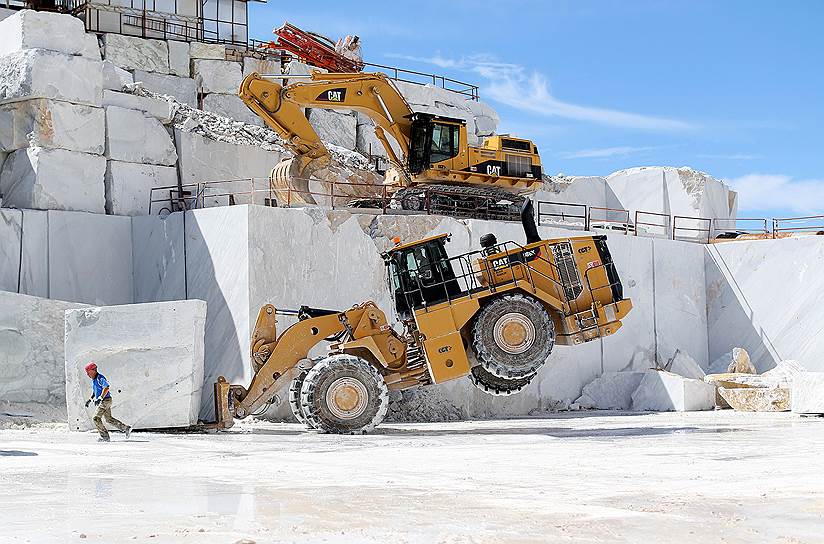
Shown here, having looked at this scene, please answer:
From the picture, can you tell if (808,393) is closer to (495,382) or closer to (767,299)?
(495,382)

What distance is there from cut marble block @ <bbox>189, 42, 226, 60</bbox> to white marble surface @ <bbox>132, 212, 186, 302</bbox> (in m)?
10.8

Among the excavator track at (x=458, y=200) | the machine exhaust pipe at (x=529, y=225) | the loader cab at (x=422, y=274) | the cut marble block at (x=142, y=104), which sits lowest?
the loader cab at (x=422, y=274)

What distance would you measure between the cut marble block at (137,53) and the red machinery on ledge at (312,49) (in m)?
5.80

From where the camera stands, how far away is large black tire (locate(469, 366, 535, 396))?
719 inches

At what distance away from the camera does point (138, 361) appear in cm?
1916

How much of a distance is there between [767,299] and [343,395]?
16.0 m

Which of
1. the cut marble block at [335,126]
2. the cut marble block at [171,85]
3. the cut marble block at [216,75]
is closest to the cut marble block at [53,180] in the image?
the cut marble block at [171,85]

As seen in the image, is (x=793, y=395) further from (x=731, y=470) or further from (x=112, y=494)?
(x=112, y=494)

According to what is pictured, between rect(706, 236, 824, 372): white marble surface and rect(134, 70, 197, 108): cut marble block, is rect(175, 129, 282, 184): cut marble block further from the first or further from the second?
rect(706, 236, 824, 372): white marble surface

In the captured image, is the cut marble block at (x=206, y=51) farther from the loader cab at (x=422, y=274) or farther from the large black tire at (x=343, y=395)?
the large black tire at (x=343, y=395)

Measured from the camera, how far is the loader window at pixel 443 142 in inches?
1045

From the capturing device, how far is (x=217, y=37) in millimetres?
40875

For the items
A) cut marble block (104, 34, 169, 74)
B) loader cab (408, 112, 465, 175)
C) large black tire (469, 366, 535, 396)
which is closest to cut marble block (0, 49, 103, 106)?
cut marble block (104, 34, 169, 74)

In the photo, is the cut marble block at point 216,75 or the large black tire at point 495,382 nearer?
the large black tire at point 495,382
